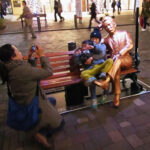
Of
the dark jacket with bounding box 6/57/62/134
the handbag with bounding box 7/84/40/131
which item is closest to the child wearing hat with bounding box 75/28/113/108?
the dark jacket with bounding box 6/57/62/134

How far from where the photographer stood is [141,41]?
7.80 m

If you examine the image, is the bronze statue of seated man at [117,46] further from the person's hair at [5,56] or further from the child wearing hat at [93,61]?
the person's hair at [5,56]

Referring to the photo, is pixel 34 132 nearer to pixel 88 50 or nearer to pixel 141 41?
pixel 88 50

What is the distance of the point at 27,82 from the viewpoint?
7.23 ft

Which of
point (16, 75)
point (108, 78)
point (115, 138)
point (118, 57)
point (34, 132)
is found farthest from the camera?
point (118, 57)

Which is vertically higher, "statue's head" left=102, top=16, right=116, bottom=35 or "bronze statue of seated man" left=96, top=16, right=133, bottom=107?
"statue's head" left=102, top=16, right=116, bottom=35

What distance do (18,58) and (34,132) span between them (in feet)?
2.92

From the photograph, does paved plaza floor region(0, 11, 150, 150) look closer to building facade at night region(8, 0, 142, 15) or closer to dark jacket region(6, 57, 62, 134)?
dark jacket region(6, 57, 62, 134)

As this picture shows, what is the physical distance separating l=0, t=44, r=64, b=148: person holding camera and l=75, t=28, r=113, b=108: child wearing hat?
79 centimetres

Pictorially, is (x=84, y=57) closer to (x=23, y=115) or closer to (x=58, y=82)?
(x=58, y=82)

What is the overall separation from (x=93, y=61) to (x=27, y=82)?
4.21 feet

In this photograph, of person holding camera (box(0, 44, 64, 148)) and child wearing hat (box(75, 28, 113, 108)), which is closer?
person holding camera (box(0, 44, 64, 148))

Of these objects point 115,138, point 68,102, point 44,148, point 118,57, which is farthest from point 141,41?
point 44,148

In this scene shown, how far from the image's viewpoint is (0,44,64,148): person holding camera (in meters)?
2.15
